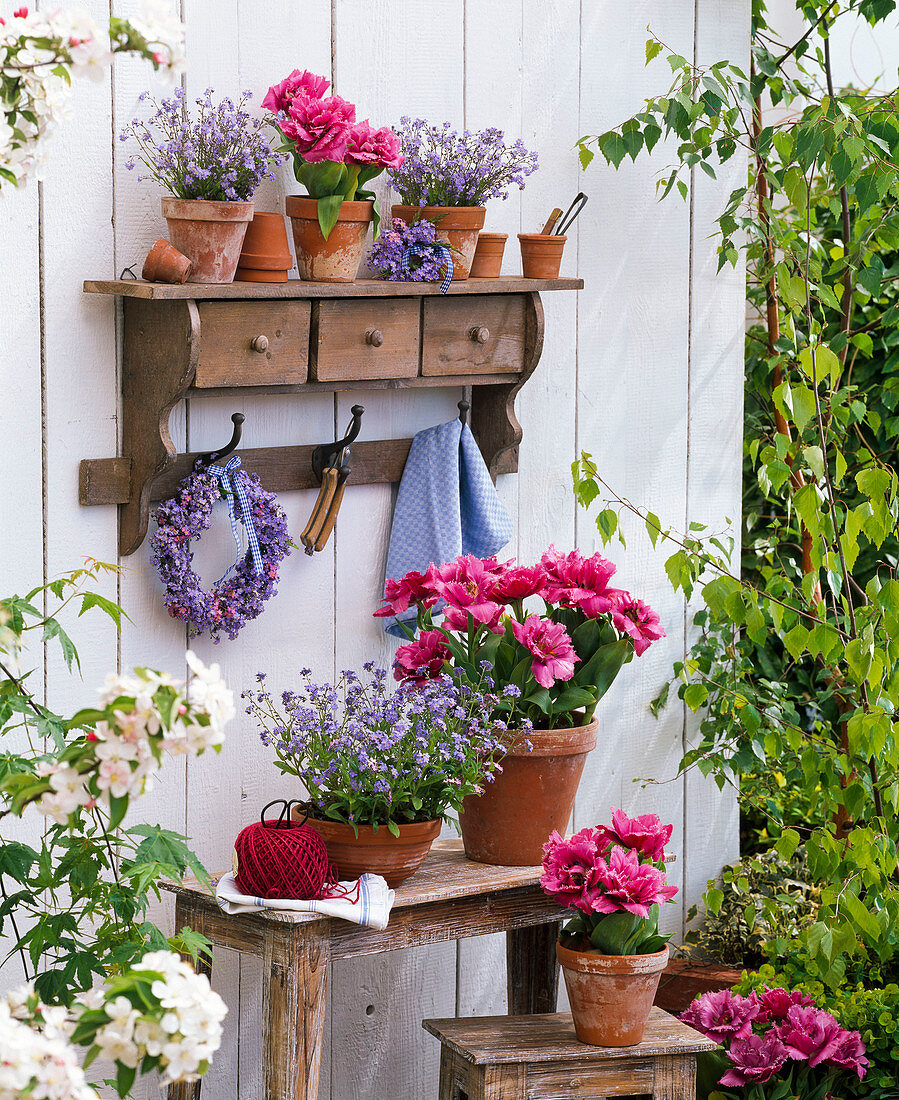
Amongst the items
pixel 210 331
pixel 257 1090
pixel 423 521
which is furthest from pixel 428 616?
pixel 257 1090

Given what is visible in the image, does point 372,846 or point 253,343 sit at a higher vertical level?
point 253,343

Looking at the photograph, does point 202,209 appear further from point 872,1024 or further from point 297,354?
point 872,1024

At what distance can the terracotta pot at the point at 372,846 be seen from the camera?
186 cm

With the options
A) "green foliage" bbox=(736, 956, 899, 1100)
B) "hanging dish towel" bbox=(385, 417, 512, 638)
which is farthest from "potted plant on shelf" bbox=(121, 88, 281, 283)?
"green foliage" bbox=(736, 956, 899, 1100)

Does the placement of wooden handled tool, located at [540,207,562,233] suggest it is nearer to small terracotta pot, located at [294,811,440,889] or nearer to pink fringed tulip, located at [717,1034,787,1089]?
small terracotta pot, located at [294,811,440,889]

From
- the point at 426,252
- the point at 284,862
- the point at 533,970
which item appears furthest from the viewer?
the point at 533,970

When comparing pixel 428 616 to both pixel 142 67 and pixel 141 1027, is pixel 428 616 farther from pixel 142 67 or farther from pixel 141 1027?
pixel 141 1027

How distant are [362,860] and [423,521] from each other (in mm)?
Result: 615

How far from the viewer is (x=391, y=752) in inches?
72.9

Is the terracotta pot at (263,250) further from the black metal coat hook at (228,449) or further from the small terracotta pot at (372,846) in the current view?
the small terracotta pot at (372,846)

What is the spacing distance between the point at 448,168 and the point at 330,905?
1100 millimetres

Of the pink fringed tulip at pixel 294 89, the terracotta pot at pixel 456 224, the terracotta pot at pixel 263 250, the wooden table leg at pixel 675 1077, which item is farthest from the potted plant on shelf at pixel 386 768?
the pink fringed tulip at pixel 294 89

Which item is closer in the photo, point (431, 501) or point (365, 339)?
point (365, 339)

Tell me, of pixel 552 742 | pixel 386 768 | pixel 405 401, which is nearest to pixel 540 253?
pixel 405 401
